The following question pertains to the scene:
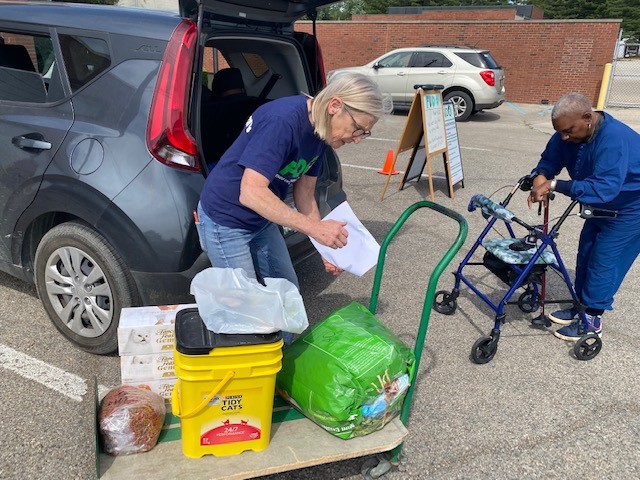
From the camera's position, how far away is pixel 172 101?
2604 millimetres

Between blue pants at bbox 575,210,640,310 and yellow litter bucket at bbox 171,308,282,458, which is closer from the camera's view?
yellow litter bucket at bbox 171,308,282,458

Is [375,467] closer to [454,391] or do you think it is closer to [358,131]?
[454,391]

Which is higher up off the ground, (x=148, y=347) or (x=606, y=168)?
(x=606, y=168)

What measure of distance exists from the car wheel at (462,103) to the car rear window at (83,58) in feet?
39.3

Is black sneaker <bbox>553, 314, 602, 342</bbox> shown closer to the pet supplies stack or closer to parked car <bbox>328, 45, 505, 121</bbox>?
the pet supplies stack

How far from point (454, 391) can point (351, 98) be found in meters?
1.82

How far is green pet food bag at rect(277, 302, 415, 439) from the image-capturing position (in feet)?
7.26

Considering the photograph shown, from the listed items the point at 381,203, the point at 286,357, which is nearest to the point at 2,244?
the point at 286,357

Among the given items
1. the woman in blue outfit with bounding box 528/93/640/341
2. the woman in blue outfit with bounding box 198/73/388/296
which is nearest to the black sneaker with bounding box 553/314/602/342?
the woman in blue outfit with bounding box 528/93/640/341

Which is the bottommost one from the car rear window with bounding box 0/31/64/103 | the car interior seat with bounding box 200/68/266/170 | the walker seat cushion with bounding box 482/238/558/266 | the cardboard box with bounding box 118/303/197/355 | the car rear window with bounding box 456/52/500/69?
the car rear window with bounding box 456/52/500/69

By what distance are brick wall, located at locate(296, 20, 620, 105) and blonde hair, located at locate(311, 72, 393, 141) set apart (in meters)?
18.2

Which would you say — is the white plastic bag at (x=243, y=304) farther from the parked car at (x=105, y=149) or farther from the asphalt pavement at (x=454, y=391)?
the asphalt pavement at (x=454, y=391)

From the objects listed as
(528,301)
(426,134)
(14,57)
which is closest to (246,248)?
(14,57)

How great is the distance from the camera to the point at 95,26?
2.84m
